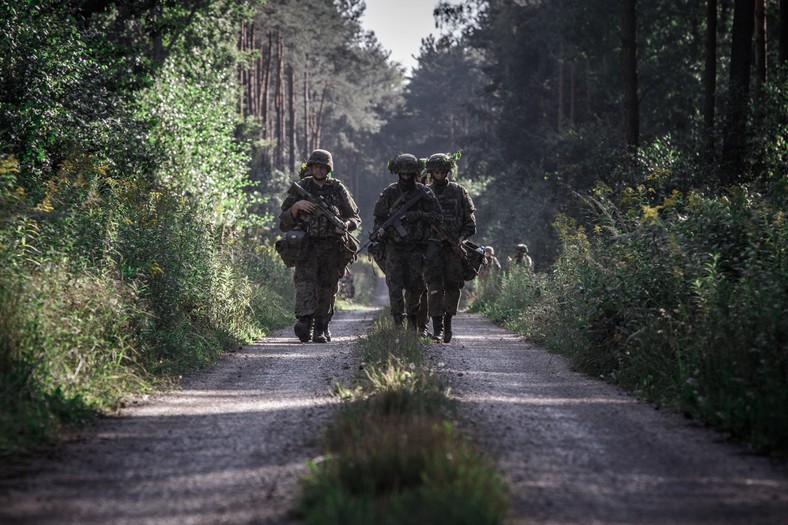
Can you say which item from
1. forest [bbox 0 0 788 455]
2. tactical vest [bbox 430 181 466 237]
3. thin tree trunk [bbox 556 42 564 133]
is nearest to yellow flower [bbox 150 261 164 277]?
forest [bbox 0 0 788 455]

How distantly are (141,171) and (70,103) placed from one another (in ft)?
6.42

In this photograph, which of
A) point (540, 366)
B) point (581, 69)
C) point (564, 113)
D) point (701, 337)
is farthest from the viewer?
point (564, 113)

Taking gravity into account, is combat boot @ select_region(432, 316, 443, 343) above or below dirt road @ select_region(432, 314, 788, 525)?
above

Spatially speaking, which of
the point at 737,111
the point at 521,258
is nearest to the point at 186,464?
the point at 737,111

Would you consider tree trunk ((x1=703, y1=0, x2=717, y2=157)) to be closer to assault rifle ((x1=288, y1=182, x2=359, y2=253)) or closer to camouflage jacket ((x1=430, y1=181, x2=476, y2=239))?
camouflage jacket ((x1=430, y1=181, x2=476, y2=239))

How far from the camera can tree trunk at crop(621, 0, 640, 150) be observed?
2239cm

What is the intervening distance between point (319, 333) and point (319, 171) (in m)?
2.41

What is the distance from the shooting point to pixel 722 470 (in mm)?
5250

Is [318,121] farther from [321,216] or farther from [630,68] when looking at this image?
[321,216]

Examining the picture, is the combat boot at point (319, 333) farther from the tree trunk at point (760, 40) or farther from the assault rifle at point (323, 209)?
the tree trunk at point (760, 40)

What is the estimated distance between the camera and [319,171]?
13.1 metres

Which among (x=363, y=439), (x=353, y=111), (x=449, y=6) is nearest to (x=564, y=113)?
(x=449, y=6)

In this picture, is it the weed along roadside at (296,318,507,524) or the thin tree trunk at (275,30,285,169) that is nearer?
the weed along roadside at (296,318,507,524)

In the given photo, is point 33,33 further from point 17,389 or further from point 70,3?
point 17,389
